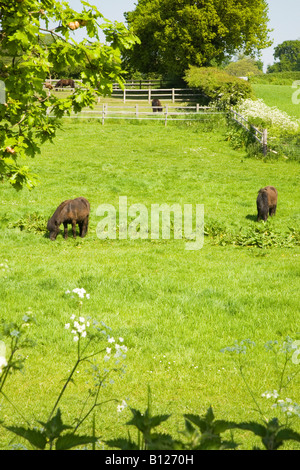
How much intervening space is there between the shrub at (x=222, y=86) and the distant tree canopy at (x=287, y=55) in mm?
127853

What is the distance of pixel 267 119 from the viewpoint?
31.8 m

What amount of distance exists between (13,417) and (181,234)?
10.6m

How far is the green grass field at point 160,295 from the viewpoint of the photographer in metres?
6.63

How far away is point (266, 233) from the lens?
1587 centimetres

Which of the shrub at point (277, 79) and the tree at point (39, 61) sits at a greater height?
the shrub at point (277, 79)

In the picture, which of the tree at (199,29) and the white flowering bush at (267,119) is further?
the tree at (199,29)

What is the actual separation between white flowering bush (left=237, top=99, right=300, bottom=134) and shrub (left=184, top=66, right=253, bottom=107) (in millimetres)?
2142

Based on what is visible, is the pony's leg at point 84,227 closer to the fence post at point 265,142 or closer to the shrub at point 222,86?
the fence post at point 265,142

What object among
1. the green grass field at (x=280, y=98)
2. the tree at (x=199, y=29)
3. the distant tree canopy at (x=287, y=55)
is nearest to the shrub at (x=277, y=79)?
the green grass field at (x=280, y=98)

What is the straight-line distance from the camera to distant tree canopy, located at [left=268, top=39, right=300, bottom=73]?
159 m

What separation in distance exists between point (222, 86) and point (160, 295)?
31.1m

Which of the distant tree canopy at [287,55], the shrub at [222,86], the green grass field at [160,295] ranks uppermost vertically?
the distant tree canopy at [287,55]

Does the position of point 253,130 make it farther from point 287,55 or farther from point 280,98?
point 287,55
